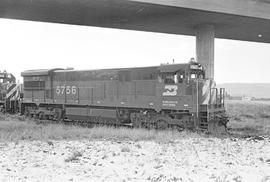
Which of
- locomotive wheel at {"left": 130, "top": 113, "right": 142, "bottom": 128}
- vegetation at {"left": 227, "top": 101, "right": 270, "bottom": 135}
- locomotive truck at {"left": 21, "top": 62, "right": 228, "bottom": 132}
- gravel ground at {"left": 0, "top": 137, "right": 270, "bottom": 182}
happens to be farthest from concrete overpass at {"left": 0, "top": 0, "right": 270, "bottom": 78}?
gravel ground at {"left": 0, "top": 137, "right": 270, "bottom": 182}

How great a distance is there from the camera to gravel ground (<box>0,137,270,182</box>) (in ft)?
24.7

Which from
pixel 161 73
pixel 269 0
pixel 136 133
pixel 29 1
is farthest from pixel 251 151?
→ pixel 269 0

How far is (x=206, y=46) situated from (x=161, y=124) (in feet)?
37.0

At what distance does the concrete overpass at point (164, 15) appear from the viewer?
20953 millimetres

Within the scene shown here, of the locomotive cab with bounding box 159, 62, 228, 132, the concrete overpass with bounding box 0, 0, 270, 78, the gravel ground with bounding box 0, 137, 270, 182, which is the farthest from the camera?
the concrete overpass with bounding box 0, 0, 270, 78

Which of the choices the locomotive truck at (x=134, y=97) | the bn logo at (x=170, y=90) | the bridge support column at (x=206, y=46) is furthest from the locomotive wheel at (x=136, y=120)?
the bridge support column at (x=206, y=46)

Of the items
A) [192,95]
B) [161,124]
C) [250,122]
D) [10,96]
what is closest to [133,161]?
[192,95]

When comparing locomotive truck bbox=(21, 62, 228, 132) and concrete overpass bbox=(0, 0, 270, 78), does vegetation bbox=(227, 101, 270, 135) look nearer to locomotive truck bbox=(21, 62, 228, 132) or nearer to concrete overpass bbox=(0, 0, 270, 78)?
locomotive truck bbox=(21, 62, 228, 132)

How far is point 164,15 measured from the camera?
Result: 23359 millimetres

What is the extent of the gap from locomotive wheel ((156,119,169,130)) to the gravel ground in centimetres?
395

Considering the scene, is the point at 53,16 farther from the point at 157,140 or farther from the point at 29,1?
the point at 157,140

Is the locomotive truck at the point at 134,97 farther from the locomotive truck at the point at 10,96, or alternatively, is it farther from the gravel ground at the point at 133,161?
the gravel ground at the point at 133,161

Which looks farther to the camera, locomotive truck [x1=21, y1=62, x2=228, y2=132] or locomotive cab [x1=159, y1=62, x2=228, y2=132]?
locomotive truck [x1=21, y1=62, x2=228, y2=132]

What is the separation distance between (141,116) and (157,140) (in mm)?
5160
